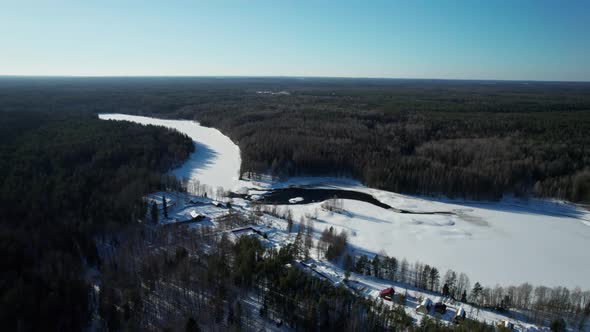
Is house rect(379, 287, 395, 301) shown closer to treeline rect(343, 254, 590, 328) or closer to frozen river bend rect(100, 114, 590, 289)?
treeline rect(343, 254, 590, 328)

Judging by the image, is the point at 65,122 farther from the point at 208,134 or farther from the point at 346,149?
the point at 346,149

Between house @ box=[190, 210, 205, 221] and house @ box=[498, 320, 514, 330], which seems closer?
house @ box=[498, 320, 514, 330]

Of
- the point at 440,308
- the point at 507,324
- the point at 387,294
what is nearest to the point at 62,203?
the point at 387,294

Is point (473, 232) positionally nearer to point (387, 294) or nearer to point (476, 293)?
point (476, 293)

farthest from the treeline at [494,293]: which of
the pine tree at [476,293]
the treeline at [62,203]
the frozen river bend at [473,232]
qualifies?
the treeline at [62,203]

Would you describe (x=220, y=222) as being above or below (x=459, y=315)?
above

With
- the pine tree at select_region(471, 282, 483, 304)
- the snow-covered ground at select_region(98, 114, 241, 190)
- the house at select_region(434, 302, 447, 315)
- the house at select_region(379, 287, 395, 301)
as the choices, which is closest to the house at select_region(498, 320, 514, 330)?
the pine tree at select_region(471, 282, 483, 304)

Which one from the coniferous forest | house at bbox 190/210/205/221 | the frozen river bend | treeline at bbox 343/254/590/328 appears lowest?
the frozen river bend
